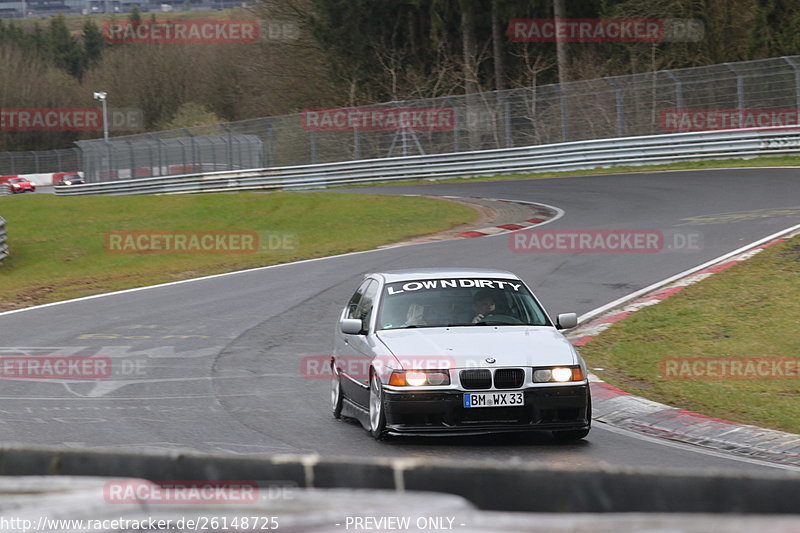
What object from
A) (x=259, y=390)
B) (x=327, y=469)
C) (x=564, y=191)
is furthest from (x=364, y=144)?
(x=327, y=469)

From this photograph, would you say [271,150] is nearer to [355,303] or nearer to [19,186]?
[355,303]

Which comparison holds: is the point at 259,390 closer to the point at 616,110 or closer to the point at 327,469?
the point at 327,469

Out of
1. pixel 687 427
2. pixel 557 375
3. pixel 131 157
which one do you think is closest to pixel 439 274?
pixel 557 375

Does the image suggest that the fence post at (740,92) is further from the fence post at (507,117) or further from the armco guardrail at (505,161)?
the fence post at (507,117)

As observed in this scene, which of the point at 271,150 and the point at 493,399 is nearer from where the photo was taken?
the point at 493,399

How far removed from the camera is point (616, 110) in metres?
35.2

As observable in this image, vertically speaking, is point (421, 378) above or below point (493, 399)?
above

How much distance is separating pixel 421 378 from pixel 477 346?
0.56 m

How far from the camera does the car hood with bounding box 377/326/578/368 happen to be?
7.96 meters

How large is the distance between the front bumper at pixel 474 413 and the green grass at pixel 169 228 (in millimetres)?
12194

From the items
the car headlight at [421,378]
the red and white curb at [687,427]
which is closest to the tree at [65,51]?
the red and white curb at [687,427]

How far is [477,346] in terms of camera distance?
8188mm

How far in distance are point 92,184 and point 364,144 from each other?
15.4m

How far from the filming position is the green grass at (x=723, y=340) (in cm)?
941
